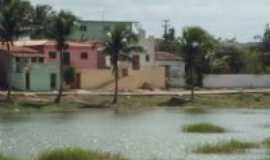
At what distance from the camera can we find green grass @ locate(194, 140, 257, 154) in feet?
136

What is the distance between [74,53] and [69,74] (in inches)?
296

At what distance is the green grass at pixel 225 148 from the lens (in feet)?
136

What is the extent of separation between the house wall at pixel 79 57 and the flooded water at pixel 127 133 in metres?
23.4

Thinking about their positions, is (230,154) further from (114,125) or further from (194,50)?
(194,50)

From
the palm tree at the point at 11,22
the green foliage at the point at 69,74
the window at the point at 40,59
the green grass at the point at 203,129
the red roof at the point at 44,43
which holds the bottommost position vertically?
the green foliage at the point at 69,74

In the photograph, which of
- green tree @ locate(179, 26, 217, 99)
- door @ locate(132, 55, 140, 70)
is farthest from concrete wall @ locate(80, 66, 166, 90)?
door @ locate(132, 55, 140, 70)

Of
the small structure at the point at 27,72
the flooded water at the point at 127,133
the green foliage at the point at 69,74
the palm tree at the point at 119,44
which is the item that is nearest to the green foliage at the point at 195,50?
the palm tree at the point at 119,44

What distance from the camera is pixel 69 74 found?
348 feet

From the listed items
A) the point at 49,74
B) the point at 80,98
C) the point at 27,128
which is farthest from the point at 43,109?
the point at 27,128

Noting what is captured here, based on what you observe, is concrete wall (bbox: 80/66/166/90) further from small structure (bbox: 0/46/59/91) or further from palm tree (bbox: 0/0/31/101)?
palm tree (bbox: 0/0/31/101)

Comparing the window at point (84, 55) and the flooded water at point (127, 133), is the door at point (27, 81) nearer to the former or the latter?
the window at point (84, 55)

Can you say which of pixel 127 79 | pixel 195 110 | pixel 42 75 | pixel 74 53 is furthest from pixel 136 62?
pixel 195 110

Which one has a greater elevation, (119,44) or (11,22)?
(11,22)

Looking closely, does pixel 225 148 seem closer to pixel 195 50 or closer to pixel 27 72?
pixel 27 72
